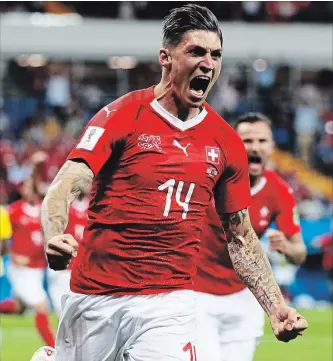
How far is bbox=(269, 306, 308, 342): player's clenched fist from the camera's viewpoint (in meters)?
4.44

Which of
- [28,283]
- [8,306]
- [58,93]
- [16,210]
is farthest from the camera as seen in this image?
[58,93]

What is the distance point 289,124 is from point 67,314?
62.7 feet

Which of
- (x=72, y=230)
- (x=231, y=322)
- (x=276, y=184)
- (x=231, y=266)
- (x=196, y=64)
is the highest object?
(x=196, y=64)

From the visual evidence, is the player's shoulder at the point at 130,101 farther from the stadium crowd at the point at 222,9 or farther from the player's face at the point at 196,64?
the stadium crowd at the point at 222,9

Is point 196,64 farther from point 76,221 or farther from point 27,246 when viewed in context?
point 27,246

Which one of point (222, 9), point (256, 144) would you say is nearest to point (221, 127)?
point (256, 144)

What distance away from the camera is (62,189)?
4188 millimetres

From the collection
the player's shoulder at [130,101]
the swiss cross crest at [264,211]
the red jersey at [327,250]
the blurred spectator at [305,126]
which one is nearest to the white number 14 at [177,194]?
the player's shoulder at [130,101]

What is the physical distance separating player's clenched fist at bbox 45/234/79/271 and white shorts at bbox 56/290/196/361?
77 centimetres

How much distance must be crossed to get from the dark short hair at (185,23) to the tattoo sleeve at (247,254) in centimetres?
93

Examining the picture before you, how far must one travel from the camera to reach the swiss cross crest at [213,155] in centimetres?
459

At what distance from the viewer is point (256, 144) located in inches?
270

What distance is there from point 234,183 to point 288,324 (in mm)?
741

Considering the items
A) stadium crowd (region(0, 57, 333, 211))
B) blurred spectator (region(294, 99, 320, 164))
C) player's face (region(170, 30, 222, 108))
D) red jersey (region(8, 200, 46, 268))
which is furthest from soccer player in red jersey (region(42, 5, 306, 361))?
blurred spectator (region(294, 99, 320, 164))
